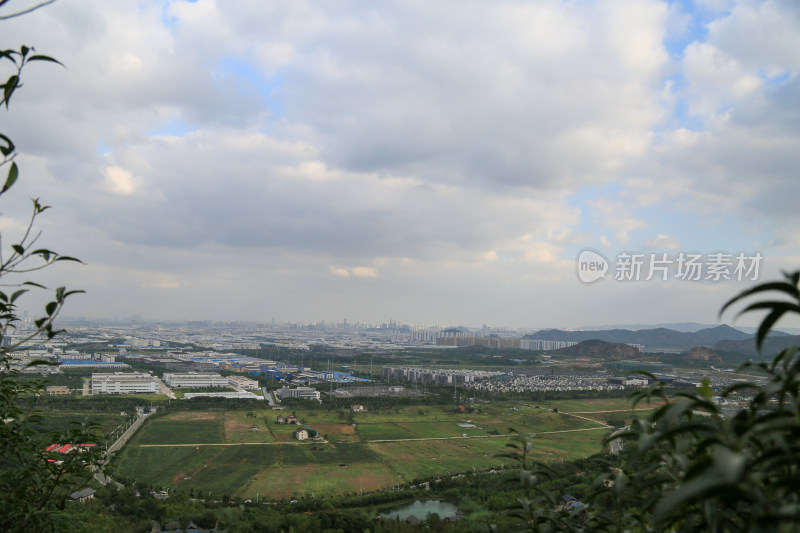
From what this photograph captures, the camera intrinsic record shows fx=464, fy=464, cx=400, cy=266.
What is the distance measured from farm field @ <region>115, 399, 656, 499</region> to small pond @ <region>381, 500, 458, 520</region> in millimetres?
1135

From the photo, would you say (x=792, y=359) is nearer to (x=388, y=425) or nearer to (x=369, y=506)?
(x=369, y=506)

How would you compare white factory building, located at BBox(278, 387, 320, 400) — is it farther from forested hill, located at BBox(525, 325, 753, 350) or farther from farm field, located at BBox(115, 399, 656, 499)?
forested hill, located at BBox(525, 325, 753, 350)

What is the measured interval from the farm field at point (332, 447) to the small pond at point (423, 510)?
44.7 inches

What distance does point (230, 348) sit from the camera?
1711 inches

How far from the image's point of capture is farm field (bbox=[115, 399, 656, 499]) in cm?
950

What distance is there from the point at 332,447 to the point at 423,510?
178 inches

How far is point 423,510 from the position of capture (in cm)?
832

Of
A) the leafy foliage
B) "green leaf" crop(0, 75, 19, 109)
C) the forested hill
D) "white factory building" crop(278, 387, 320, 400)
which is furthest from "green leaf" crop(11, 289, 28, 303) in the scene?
the forested hill

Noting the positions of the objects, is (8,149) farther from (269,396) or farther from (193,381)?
(193,381)

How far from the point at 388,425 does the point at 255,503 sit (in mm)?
7495

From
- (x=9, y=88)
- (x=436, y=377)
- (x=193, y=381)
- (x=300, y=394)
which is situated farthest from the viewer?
(x=436, y=377)

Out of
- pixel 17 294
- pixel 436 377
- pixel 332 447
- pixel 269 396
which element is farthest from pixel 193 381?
pixel 17 294

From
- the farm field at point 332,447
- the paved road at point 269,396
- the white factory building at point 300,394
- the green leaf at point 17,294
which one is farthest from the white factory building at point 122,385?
the green leaf at point 17,294

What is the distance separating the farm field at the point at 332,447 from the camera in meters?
9.50
